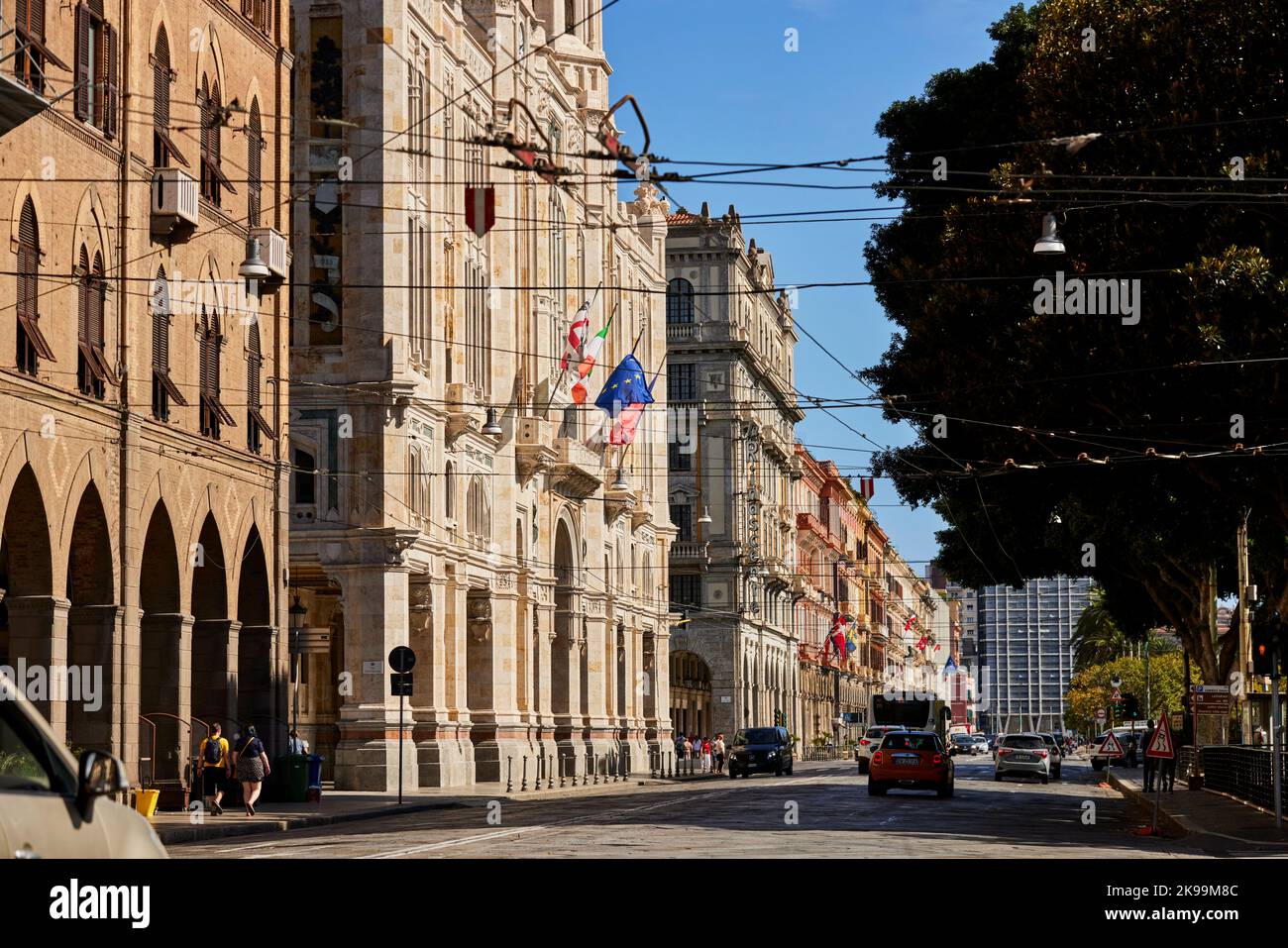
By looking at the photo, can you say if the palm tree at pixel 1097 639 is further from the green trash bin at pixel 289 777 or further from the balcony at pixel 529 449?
the green trash bin at pixel 289 777

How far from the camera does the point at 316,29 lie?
49719 millimetres

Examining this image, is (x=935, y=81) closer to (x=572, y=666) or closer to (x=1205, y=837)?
(x=1205, y=837)

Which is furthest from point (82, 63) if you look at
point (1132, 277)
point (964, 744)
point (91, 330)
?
point (964, 744)

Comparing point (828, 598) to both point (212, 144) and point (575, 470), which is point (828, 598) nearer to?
point (575, 470)

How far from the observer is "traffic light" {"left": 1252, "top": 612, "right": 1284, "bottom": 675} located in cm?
2867

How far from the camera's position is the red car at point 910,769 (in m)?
43.8

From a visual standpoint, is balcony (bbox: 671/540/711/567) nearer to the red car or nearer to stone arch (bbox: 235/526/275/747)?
the red car

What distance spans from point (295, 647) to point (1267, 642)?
25.5 meters

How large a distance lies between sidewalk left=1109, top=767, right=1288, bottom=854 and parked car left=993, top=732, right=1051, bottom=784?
570 inches

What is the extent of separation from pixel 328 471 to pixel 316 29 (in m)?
11.4

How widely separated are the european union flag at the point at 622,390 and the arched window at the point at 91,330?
28.9 m

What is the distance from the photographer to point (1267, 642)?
28672 millimetres

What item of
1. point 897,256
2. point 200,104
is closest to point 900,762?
point 897,256

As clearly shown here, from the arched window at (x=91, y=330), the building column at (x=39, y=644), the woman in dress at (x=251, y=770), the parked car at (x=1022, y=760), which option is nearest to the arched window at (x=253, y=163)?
the arched window at (x=91, y=330)
